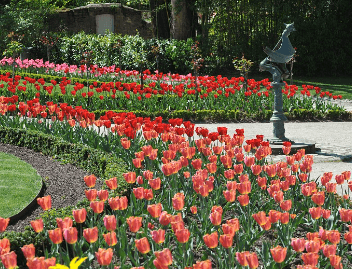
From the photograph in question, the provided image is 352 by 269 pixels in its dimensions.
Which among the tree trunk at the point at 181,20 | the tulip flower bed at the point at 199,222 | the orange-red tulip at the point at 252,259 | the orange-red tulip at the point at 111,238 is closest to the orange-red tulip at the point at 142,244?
Result: the tulip flower bed at the point at 199,222

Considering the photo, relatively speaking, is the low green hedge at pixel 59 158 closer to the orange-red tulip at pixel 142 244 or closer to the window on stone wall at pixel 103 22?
the orange-red tulip at pixel 142 244

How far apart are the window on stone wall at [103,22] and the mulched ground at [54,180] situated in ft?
78.4

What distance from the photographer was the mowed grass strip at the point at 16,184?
5508 millimetres

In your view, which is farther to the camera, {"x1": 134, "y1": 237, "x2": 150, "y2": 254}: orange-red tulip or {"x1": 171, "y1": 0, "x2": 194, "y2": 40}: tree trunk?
{"x1": 171, "y1": 0, "x2": 194, "y2": 40}: tree trunk

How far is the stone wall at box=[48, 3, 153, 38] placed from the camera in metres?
30.5

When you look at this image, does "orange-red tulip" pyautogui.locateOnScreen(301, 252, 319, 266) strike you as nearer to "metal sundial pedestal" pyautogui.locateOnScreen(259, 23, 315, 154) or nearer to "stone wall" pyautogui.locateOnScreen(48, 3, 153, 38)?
"metal sundial pedestal" pyautogui.locateOnScreen(259, 23, 315, 154)

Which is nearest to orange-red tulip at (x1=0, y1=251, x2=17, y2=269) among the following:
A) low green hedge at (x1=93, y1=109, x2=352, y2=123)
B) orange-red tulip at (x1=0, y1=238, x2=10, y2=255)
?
orange-red tulip at (x1=0, y1=238, x2=10, y2=255)

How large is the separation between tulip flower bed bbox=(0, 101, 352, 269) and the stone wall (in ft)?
82.7

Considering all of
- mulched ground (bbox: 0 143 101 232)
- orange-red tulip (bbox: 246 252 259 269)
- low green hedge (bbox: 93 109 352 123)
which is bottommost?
mulched ground (bbox: 0 143 101 232)

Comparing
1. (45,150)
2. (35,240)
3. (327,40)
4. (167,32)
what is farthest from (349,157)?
(167,32)

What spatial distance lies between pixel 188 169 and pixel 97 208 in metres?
2.14

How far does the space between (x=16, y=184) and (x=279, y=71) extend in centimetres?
472

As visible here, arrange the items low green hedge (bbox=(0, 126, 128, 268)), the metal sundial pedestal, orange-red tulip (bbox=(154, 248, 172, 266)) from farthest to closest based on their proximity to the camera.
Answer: the metal sundial pedestal
low green hedge (bbox=(0, 126, 128, 268))
orange-red tulip (bbox=(154, 248, 172, 266))

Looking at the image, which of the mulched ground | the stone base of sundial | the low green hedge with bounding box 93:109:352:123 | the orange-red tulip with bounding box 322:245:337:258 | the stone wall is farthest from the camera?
the stone wall
